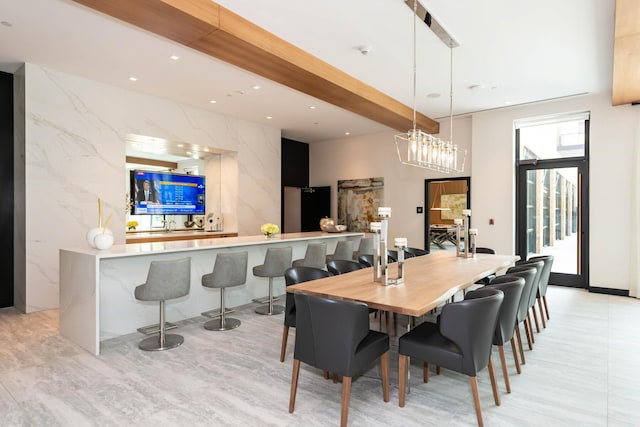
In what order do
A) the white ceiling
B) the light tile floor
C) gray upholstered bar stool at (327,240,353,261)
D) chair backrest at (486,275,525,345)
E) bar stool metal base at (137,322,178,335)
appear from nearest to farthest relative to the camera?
the light tile floor, chair backrest at (486,275,525,345), the white ceiling, bar stool metal base at (137,322,178,335), gray upholstered bar stool at (327,240,353,261)

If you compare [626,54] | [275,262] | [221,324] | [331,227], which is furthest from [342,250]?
[626,54]

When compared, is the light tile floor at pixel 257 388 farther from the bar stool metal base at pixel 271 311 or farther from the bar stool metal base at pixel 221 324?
the bar stool metal base at pixel 271 311

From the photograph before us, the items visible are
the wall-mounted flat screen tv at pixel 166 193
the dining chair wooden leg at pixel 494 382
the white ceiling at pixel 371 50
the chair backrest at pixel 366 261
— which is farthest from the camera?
the wall-mounted flat screen tv at pixel 166 193

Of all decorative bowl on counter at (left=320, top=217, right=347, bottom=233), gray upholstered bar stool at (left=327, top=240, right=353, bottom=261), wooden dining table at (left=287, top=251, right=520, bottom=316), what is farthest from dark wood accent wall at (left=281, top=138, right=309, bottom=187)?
wooden dining table at (left=287, top=251, right=520, bottom=316)

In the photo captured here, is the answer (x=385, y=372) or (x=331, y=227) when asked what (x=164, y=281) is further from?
(x=331, y=227)

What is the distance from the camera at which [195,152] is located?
7402 mm

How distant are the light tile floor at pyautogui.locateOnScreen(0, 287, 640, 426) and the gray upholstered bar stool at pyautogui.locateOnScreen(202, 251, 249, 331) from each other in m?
0.29

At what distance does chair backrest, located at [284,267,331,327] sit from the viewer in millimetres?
3266

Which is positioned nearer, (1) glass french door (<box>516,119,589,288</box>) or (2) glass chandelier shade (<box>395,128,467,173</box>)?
(2) glass chandelier shade (<box>395,128,467,173</box>)

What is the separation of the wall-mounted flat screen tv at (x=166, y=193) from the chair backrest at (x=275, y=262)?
3.36 m

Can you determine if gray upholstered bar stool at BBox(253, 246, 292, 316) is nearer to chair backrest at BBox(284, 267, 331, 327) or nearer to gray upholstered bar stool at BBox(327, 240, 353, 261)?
gray upholstered bar stool at BBox(327, 240, 353, 261)

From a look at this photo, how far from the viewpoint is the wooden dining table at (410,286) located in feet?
8.06

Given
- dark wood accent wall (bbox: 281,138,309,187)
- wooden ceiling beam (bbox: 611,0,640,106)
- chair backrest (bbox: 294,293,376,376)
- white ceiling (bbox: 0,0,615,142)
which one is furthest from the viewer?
dark wood accent wall (bbox: 281,138,309,187)

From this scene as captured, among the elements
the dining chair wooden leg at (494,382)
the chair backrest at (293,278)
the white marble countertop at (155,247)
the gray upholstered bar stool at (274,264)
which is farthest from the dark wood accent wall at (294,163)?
the dining chair wooden leg at (494,382)
